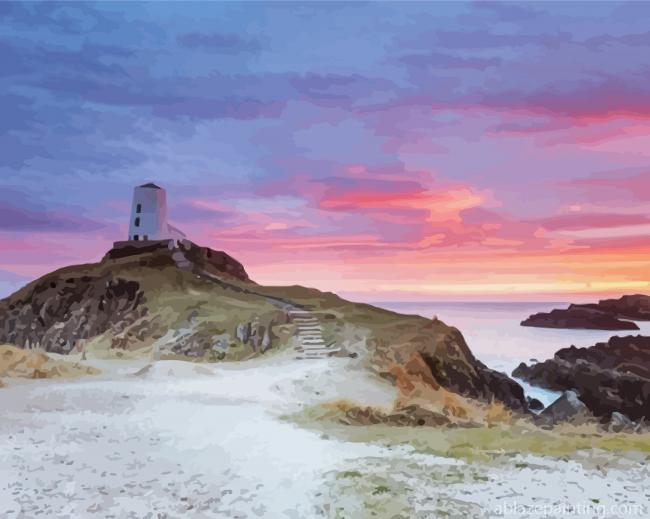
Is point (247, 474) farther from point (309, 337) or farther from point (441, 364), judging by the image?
point (309, 337)

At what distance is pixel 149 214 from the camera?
67062 millimetres

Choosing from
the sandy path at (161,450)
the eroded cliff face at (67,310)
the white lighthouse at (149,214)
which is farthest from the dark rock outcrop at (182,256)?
the sandy path at (161,450)

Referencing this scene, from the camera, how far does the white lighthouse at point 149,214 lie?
218 feet

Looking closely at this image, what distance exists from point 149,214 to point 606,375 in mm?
45697

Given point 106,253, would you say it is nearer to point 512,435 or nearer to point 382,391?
point 382,391

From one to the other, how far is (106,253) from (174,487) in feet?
196

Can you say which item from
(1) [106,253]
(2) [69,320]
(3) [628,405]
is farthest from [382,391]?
(1) [106,253]

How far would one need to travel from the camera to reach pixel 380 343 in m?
32.3

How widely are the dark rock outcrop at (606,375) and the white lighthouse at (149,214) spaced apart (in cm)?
3701

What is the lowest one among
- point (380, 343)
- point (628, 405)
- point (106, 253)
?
point (628, 405)

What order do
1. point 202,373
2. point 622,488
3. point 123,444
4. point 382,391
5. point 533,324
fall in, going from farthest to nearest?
point 533,324, point 202,373, point 382,391, point 123,444, point 622,488

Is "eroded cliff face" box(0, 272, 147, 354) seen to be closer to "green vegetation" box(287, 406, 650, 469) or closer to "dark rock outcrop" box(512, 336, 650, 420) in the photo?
"dark rock outcrop" box(512, 336, 650, 420)

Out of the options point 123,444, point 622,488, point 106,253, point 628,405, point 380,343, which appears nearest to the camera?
point 622,488

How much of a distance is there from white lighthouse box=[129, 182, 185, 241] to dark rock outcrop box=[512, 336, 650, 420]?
37.0m
